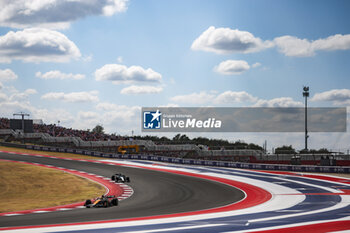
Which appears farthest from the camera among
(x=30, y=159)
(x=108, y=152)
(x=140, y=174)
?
(x=108, y=152)

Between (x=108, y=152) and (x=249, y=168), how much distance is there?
23155 mm

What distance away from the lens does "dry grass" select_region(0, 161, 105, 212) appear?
23.1 metres

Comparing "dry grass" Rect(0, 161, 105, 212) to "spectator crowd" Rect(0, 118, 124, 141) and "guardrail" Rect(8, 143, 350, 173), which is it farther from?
"spectator crowd" Rect(0, 118, 124, 141)

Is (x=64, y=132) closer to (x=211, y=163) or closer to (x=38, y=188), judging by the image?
(x=211, y=163)

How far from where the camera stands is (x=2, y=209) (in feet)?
67.4

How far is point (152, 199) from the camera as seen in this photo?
2436cm

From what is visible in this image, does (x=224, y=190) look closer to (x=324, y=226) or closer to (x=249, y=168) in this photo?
(x=324, y=226)

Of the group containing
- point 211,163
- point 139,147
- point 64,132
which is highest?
point 64,132

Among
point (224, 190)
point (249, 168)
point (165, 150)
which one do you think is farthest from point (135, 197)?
point (165, 150)

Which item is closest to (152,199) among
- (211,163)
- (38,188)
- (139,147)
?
(38,188)

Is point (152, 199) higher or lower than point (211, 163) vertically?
lower

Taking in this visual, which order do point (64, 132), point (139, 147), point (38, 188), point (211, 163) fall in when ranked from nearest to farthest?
point (38, 188), point (211, 163), point (139, 147), point (64, 132)

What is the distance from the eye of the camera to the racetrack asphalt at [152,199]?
17859mm

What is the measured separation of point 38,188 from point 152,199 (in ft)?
28.9
